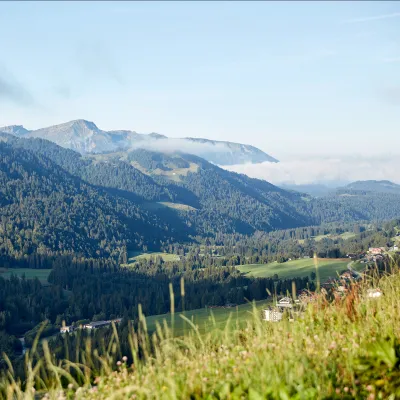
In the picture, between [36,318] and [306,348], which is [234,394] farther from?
[36,318]

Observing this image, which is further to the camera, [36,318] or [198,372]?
[36,318]

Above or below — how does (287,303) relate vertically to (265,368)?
above

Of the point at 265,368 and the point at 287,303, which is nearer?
the point at 265,368

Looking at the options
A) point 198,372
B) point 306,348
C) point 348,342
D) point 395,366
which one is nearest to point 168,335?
point 198,372

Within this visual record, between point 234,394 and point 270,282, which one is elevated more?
point 234,394

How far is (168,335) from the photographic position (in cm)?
860

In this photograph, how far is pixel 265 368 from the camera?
24.7 ft

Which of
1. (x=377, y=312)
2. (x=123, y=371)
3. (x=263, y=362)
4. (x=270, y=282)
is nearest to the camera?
(x=263, y=362)

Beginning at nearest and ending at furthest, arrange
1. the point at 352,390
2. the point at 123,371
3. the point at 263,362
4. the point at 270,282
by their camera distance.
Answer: the point at 352,390, the point at 263,362, the point at 123,371, the point at 270,282

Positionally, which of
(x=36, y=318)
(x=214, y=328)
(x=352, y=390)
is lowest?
(x=36, y=318)

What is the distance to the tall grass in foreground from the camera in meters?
7.24

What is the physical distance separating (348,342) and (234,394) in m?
2.42

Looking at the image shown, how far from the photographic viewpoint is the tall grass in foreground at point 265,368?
7242 mm

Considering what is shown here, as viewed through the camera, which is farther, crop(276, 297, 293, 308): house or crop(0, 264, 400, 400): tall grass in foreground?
crop(276, 297, 293, 308): house
